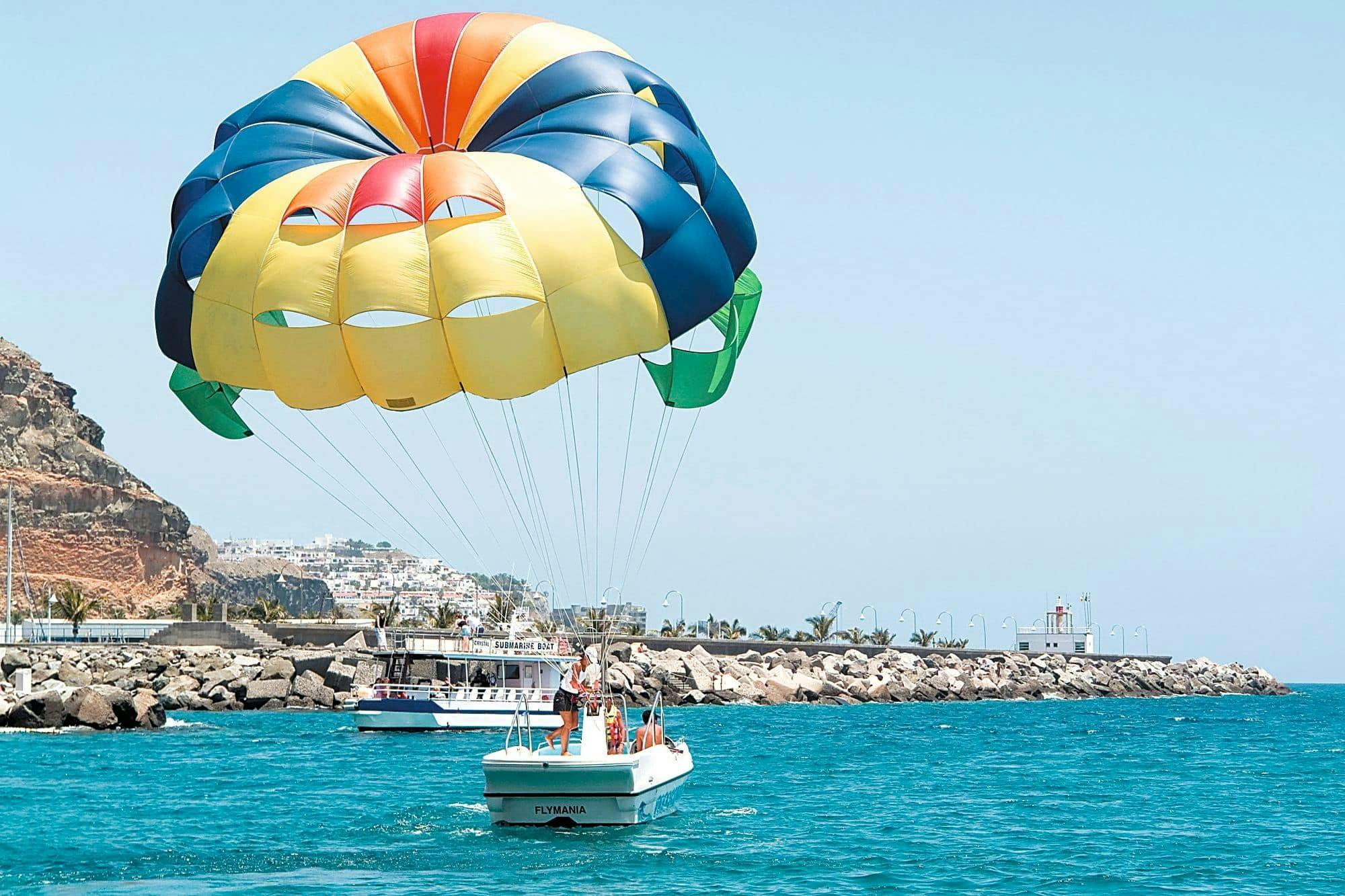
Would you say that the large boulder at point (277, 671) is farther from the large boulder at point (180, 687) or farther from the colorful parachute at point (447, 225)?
the colorful parachute at point (447, 225)

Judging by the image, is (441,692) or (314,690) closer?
(441,692)

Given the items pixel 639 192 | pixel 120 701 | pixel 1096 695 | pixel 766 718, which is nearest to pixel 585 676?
pixel 639 192

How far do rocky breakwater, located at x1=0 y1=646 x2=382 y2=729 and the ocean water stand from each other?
3.02 m

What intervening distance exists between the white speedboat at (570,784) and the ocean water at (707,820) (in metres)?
0.37

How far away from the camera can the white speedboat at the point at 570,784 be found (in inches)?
749

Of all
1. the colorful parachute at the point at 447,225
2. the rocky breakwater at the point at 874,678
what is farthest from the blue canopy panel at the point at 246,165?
the rocky breakwater at the point at 874,678

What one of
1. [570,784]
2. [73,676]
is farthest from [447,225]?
[73,676]

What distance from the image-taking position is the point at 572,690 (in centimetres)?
1909

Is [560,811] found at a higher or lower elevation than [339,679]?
lower

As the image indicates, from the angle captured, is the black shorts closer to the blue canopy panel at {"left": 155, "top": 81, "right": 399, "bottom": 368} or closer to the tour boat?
the blue canopy panel at {"left": 155, "top": 81, "right": 399, "bottom": 368}

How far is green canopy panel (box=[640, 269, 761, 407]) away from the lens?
20.5 m

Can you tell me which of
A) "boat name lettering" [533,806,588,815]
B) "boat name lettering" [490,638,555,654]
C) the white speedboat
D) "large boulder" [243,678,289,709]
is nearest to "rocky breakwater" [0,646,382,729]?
"large boulder" [243,678,289,709]

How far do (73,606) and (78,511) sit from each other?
80.9 ft

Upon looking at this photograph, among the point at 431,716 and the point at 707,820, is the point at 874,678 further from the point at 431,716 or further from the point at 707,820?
the point at 707,820
